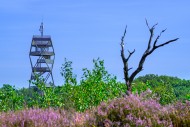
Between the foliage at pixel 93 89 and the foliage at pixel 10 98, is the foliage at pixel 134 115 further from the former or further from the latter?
the foliage at pixel 10 98

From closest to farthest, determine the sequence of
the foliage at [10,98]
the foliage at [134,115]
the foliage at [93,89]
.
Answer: the foliage at [134,115] → the foliage at [93,89] → the foliage at [10,98]

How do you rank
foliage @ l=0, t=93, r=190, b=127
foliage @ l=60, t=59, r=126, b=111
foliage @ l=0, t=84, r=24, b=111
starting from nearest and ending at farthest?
foliage @ l=0, t=93, r=190, b=127 < foliage @ l=60, t=59, r=126, b=111 < foliage @ l=0, t=84, r=24, b=111

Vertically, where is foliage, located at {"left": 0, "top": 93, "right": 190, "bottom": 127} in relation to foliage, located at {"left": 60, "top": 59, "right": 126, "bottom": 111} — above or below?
below

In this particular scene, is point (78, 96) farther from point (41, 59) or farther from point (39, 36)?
point (39, 36)

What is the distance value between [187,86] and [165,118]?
73.0m

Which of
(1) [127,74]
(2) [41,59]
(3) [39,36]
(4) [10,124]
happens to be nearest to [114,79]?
(1) [127,74]

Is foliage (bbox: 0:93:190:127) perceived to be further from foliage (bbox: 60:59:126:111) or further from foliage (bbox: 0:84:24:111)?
foliage (bbox: 0:84:24:111)

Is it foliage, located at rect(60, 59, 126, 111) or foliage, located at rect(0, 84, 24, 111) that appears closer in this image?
foliage, located at rect(60, 59, 126, 111)

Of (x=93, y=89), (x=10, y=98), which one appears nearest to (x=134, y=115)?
(x=93, y=89)

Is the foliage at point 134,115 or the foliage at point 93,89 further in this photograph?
the foliage at point 93,89

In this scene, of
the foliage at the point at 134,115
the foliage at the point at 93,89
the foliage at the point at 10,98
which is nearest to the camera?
the foliage at the point at 134,115

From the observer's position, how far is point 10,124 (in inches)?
353

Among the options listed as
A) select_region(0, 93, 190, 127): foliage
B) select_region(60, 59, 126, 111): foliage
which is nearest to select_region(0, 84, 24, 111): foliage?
select_region(60, 59, 126, 111): foliage

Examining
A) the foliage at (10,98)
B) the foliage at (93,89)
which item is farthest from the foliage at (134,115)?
the foliage at (10,98)
